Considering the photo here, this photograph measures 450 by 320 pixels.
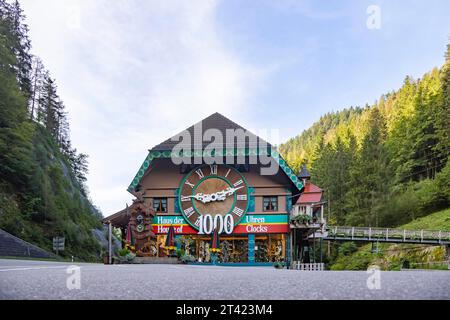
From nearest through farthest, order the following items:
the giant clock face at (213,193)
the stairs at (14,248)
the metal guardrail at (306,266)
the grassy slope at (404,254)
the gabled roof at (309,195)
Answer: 1. the stairs at (14,248)
2. the giant clock face at (213,193)
3. the metal guardrail at (306,266)
4. the gabled roof at (309,195)
5. the grassy slope at (404,254)

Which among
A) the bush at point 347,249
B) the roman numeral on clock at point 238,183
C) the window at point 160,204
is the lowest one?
the bush at point 347,249

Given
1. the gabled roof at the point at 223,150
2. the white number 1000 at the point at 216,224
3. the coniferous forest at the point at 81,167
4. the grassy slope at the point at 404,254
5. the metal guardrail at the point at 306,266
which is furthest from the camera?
the grassy slope at the point at 404,254

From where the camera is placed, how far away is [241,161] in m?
27.1

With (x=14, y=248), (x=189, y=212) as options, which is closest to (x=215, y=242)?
(x=189, y=212)

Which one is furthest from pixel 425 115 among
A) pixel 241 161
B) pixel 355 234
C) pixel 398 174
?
pixel 241 161

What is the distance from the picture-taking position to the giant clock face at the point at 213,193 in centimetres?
2685

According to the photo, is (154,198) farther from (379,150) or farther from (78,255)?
(379,150)

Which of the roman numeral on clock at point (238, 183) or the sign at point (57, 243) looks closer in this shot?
the roman numeral on clock at point (238, 183)

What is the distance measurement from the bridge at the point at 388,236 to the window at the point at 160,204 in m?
16.7

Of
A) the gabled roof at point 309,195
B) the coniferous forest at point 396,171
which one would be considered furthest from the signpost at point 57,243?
the coniferous forest at point 396,171

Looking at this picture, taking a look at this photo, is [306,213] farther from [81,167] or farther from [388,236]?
[81,167]

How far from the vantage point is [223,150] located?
26250 mm

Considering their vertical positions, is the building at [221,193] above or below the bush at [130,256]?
above

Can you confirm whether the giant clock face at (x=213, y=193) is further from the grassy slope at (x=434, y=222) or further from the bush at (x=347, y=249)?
the bush at (x=347, y=249)
